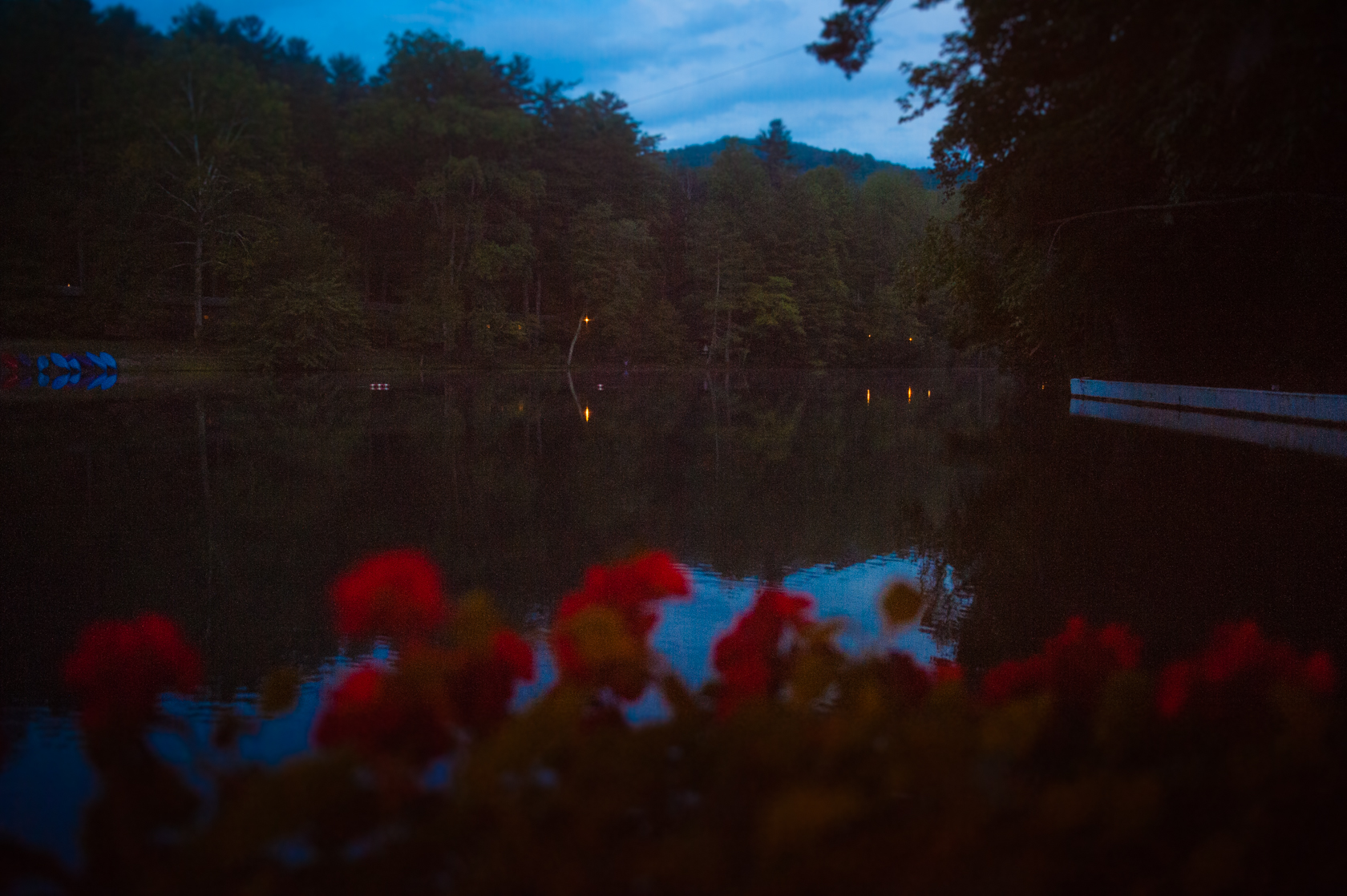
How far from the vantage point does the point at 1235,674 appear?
6.96 ft

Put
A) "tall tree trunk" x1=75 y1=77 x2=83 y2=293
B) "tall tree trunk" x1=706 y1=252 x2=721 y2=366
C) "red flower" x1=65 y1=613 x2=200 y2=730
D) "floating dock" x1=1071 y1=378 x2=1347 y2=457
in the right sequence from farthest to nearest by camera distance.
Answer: "tall tree trunk" x1=706 y1=252 x2=721 y2=366, "tall tree trunk" x1=75 y1=77 x2=83 y2=293, "floating dock" x1=1071 y1=378 x2=1347 y2=457, "red flower" x1=65 y1=613 x2=200 y2=730

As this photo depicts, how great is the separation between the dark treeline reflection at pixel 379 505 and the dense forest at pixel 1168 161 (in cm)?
343

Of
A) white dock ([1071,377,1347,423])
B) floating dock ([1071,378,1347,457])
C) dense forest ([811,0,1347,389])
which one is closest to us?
dense forest ([811,0,1347,389])

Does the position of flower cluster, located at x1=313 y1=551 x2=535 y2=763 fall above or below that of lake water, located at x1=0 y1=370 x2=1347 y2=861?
above

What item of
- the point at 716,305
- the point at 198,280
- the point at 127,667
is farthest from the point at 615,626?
the point at 716,305

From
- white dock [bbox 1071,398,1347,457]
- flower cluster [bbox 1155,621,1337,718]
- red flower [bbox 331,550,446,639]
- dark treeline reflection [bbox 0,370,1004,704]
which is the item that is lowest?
dark treeline reflection [bbox 0,370,1004,704]

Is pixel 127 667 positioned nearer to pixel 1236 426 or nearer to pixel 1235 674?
pixel 1235 674

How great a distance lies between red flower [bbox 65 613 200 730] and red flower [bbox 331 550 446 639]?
34 cm

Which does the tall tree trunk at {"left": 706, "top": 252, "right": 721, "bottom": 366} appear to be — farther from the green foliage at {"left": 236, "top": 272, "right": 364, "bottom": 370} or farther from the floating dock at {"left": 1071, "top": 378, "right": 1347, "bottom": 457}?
the floating dock at {"left": 1071, "top": 378, "right": 1347, "bottom": 457}

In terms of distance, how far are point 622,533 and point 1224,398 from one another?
657 inches

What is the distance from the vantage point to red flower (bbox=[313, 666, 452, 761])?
1.82m

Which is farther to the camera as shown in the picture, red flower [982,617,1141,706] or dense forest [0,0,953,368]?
dense forest [0,0,953,368]

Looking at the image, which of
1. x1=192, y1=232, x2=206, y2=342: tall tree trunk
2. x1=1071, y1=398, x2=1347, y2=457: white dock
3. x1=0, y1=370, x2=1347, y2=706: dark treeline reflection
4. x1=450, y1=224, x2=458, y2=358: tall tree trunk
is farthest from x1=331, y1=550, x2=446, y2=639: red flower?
x1=450, y1=224, x2=458, y2=358: tall tree trunk

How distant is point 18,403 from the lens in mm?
22734
